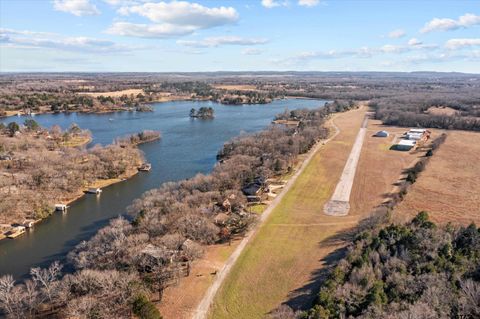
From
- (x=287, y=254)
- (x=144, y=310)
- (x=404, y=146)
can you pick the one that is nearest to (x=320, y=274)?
(x=287, y=254)

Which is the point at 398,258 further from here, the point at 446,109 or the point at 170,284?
the point at 446,109

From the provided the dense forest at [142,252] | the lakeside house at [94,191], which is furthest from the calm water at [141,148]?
the dense forest at [142,252]

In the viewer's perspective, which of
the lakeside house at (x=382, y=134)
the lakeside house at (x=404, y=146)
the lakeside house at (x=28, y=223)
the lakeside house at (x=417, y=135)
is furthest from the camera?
the lakeside house at (x=382, y=134)

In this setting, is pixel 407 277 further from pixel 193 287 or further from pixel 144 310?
pixel 144 310

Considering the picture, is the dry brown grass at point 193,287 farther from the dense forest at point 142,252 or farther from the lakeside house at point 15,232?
the lakeside house at point 15,232

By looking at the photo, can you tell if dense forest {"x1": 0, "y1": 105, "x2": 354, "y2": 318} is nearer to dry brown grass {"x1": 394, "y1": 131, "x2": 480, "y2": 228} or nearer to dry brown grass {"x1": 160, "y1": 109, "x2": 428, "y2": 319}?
dry brown grass {"x1": 160, "y1": 109, "x2": 428, "y2": 319}

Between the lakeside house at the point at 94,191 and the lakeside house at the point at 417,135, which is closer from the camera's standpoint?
the lakeside house at the point at 94,191
